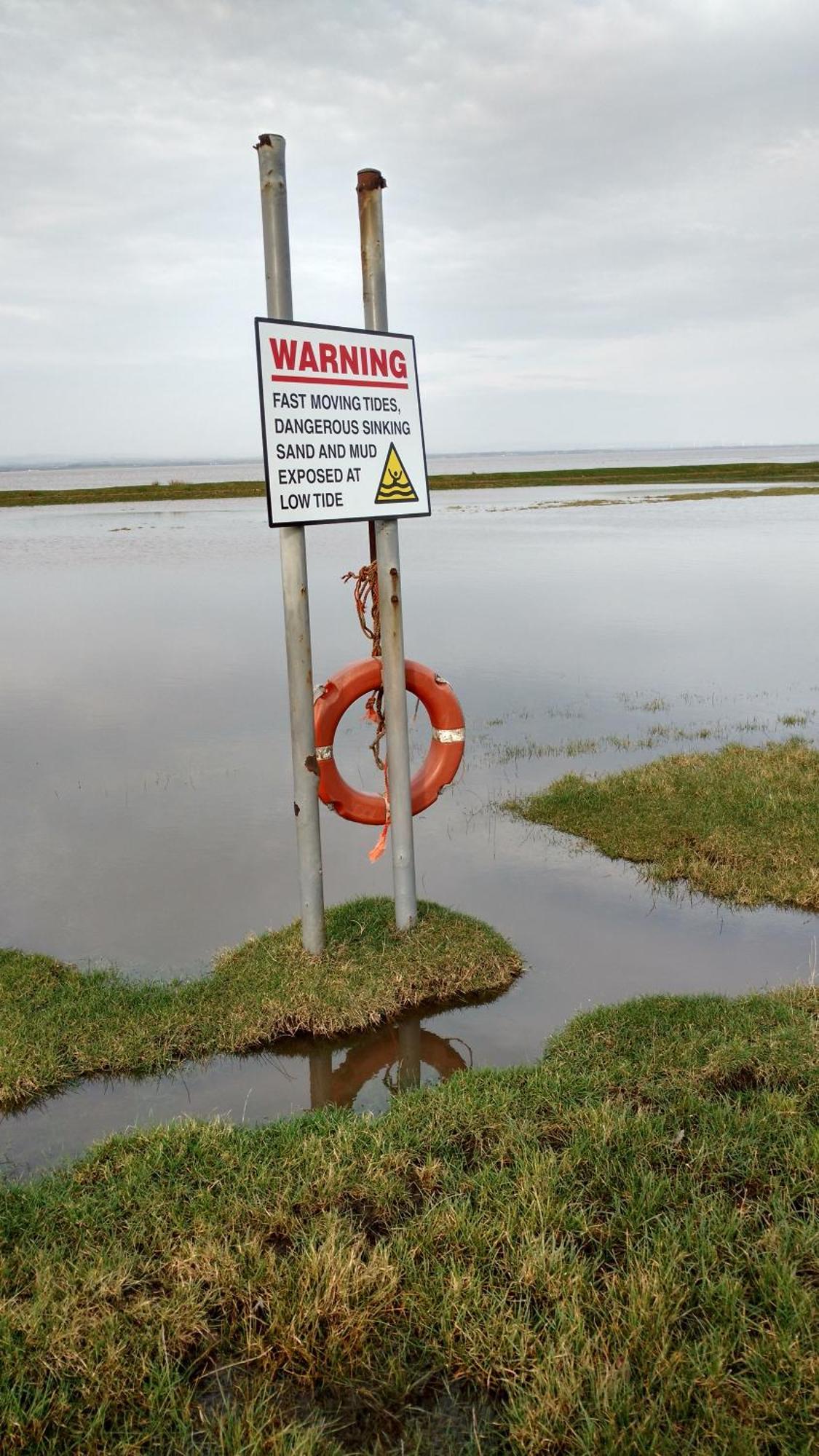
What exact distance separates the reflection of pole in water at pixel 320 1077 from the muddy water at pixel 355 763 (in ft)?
0.04

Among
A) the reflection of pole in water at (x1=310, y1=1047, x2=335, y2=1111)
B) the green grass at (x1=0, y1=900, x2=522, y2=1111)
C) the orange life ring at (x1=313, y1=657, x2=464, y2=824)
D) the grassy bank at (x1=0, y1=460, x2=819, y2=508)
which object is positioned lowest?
the reflection of pole in water at (x1=310, y1=1047, x2=335, y2=1111)

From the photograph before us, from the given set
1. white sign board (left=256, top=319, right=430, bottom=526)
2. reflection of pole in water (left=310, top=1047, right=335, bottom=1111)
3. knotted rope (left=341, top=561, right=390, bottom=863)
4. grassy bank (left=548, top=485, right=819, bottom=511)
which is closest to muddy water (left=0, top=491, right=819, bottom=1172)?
reflection of pole in water (left=310, top=1047, right=335, bottom=1111)

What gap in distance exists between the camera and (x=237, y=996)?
5.21 metres

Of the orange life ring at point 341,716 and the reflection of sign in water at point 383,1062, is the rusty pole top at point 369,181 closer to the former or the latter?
the orange life ring at point 341,716

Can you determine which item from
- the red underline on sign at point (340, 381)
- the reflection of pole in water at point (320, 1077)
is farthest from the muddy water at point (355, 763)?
the red underline on sign at point (340, 381)

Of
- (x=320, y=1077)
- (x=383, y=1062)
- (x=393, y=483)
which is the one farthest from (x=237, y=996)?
(x=393, y=483)

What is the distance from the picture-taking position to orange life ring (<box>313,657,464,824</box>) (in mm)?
5879

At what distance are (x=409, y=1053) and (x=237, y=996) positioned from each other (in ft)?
3.13

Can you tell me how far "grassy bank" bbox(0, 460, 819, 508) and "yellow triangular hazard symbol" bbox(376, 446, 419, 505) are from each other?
53.9 metres

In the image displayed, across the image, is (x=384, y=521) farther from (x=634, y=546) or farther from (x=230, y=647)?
(x=634, y=546)

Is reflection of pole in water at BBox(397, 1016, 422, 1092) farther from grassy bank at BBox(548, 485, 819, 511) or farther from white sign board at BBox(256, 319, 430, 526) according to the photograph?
grassy bank at BBox(548, 485, 819, 511)

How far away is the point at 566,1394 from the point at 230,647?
1408 centimetres

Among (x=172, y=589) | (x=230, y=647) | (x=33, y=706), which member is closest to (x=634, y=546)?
(x=172, y=589)

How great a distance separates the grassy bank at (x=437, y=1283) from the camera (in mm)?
2361
